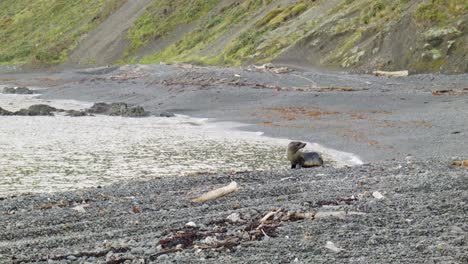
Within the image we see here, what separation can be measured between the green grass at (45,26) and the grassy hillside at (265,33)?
0.76 feet

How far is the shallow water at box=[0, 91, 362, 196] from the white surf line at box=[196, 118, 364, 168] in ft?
0.22

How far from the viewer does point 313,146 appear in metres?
22.1

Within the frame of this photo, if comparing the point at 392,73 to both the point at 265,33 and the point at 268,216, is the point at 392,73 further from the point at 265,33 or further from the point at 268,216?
the point at 268,216

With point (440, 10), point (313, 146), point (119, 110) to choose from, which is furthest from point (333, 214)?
point (440, 10)

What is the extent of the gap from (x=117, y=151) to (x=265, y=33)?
132 feet

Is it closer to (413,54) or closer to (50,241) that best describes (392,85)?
(413,54)

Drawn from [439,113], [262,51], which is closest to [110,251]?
[439,113]

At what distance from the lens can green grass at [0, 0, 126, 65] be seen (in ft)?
319

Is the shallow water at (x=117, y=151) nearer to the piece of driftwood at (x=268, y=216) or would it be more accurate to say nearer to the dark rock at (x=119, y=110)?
the dark rock at (x=119, y=110)

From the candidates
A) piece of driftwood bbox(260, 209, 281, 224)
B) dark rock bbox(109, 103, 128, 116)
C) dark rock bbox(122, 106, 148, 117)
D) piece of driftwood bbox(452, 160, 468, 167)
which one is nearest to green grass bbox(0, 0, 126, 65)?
dark rock bbox(109, 103, 128, 116)

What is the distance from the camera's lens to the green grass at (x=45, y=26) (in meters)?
97.3

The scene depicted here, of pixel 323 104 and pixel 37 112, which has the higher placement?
pixel 323 104

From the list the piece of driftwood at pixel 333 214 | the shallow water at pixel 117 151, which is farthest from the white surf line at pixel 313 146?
Answer: the piece of driftwood at pixel 333 214

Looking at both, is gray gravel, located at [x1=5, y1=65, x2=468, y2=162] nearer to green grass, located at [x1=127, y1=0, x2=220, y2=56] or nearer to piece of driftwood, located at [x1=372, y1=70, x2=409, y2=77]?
piece of driftwood, located at [x1=372, y1=70, x2=409, y2=77]
